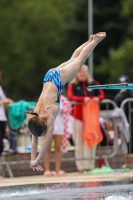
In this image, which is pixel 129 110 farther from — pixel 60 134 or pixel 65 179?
pixel 65 179

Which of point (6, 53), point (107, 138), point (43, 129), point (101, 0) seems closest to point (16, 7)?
point (6, 53)

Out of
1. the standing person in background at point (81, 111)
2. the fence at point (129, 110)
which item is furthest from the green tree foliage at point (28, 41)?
the standing person in background at point (81, 111)

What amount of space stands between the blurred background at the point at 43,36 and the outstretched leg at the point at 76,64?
33.0m

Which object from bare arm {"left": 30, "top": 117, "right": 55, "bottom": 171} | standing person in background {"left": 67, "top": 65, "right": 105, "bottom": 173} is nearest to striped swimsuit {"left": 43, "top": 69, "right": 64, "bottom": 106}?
bare arm {"left": 30, "top": 117, "right": 55, "bottom": 171}

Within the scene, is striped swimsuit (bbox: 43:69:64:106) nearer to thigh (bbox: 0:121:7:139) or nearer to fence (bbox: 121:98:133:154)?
thigh (bbox: 0:121:7:139)

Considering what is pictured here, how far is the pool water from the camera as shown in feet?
32.1

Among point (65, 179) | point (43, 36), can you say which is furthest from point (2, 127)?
point (43, 36)

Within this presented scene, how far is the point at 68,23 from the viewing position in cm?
4950

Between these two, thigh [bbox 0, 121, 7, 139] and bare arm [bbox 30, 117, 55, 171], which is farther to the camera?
thigh [bbox 0, 121, 7, 139]

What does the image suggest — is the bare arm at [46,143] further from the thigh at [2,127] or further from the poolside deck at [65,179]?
the thigh at [2,127]

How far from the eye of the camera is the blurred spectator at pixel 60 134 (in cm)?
1348

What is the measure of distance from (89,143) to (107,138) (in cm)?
104

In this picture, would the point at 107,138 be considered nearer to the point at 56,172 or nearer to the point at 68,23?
the point at 56,172

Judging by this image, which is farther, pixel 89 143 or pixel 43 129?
pixel 89 143
